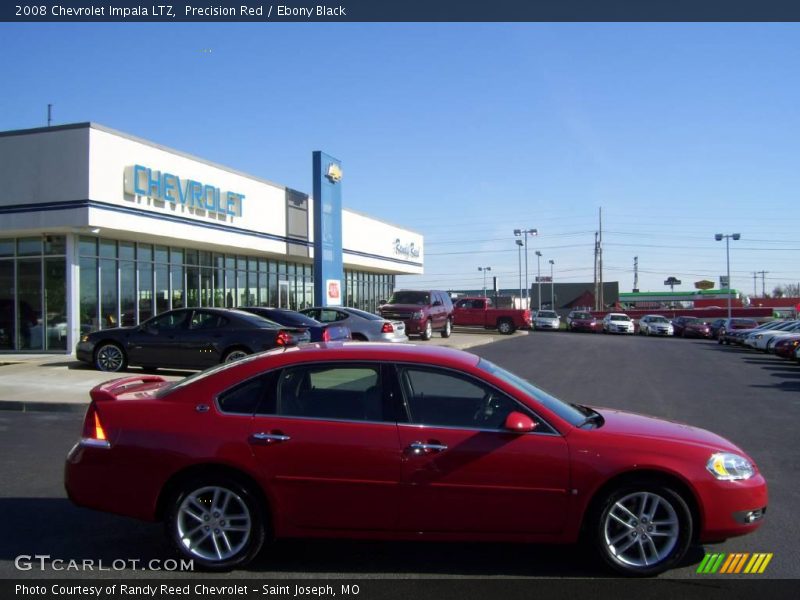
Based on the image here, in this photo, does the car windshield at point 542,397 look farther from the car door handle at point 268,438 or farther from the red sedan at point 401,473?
the car door handle at point 268,438

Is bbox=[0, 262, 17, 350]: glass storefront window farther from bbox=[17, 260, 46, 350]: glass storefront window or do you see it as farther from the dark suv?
the dark suv

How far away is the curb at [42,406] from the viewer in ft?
36.5

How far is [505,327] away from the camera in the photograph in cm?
4097

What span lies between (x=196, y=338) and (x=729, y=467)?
1165 cm

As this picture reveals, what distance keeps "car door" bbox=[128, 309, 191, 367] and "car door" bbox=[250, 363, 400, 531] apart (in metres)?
10.6

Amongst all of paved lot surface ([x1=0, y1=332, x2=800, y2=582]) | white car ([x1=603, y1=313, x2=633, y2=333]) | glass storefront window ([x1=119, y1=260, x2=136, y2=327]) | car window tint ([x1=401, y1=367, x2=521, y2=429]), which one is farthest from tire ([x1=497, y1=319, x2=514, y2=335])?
car window tint ([x1=401, y1=367, x2=521, y2=429])

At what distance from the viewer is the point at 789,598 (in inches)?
173

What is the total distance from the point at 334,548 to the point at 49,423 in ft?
21.6

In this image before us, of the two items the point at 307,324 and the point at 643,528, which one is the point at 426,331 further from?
the point at 643,528

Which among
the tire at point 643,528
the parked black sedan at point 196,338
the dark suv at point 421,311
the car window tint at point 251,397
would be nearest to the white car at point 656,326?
the dark suv at point 421,311

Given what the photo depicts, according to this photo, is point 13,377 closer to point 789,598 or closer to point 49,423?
point 49,423

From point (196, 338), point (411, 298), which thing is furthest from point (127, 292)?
point (411, 298)

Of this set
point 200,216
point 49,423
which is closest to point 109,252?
point 200,216

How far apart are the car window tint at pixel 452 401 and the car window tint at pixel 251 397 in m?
0.91
